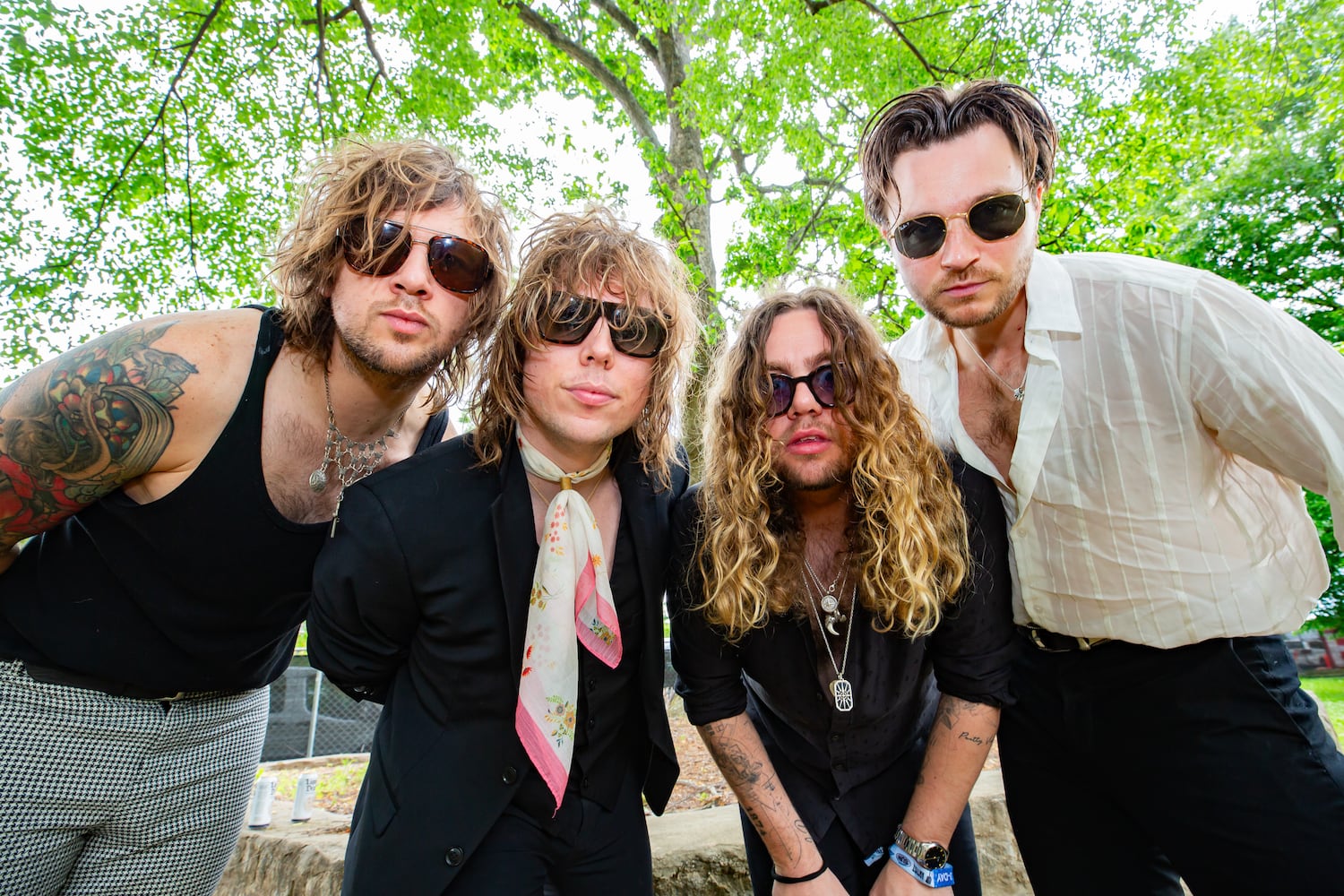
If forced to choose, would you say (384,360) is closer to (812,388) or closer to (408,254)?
(408,254)

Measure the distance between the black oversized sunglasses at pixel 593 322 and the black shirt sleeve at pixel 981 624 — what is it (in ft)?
3.79

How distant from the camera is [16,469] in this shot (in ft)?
6.12

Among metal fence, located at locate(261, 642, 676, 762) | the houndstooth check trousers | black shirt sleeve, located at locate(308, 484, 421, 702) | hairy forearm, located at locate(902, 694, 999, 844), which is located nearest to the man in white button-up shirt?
hairy forearm, located at locate(902, 694, 999, 844)

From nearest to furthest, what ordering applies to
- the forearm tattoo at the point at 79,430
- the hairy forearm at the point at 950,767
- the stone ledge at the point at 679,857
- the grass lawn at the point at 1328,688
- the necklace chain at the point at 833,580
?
the forearm tattoo at the point at 79,430 → the hairy forearm at the point at 950,767 → the necklace chain at the point at 833,580 → the stone ledge at the point at 679,857 → the grass lawn at the point at 1328,688

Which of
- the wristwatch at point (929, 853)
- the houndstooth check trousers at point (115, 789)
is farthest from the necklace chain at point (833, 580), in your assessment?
the houndstooth check trousers at point (115, 789)

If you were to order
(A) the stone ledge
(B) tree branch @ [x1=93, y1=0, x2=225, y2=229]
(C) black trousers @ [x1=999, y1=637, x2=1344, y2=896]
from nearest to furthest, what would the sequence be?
(C) black trousers @ [x1=999, y1=637, x2=1344, y2=896]
(A) the stone ledge
(B) tree branch @ [x1=93, y1=0, x2=225, y2=229]

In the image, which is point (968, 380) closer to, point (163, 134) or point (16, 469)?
point (16, 469)

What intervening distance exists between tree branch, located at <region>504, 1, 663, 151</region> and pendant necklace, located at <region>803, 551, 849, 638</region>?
8.69 metres

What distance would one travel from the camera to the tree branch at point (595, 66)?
9641mm

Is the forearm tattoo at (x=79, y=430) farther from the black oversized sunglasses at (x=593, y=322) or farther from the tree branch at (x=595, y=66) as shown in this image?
the tree branch at (x=595, y=66)

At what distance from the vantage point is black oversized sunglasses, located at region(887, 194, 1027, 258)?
2.17 m

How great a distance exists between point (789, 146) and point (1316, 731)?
9.54 metres

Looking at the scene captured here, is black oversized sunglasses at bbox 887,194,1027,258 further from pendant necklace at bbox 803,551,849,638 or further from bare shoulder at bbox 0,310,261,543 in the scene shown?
bare shoulder at bbox 0,310,261,543

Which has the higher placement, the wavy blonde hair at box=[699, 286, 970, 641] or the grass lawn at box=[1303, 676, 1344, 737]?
the wavy blonde hair at box=[699, 286, 970, 641]
